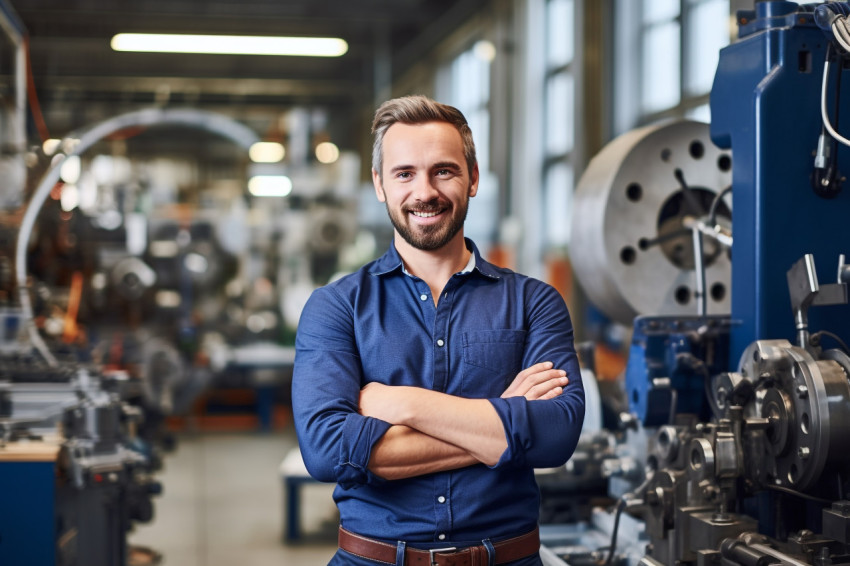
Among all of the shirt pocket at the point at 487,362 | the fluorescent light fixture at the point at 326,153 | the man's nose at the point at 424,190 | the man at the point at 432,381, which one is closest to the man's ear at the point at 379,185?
the man at the point at 432,381

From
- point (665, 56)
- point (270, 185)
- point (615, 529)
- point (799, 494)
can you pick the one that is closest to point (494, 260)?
point (270, 185)

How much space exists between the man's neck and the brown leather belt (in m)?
0.43

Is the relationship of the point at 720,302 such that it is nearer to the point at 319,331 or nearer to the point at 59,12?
the point at 319,331

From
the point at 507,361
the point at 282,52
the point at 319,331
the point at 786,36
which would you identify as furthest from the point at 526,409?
the point at 282,52

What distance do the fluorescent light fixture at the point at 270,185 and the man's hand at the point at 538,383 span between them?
4.87 metres

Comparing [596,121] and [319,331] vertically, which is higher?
[596,121]

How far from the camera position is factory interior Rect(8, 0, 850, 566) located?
1.79m

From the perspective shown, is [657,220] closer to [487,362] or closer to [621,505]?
[621,505]

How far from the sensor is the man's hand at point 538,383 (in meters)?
1.52

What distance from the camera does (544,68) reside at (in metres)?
7.13

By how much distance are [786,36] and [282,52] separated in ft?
21.5

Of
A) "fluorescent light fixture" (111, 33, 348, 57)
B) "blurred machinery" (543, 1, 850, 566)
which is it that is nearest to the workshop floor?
"blurred machinery" (543, 1, 850, 566)

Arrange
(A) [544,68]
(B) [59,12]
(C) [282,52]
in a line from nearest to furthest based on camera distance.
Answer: (A) [544,68] < (C) [282,52] < (B) [59,12]

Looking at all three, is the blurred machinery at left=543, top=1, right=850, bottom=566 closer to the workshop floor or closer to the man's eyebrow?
the man's eyebrow
